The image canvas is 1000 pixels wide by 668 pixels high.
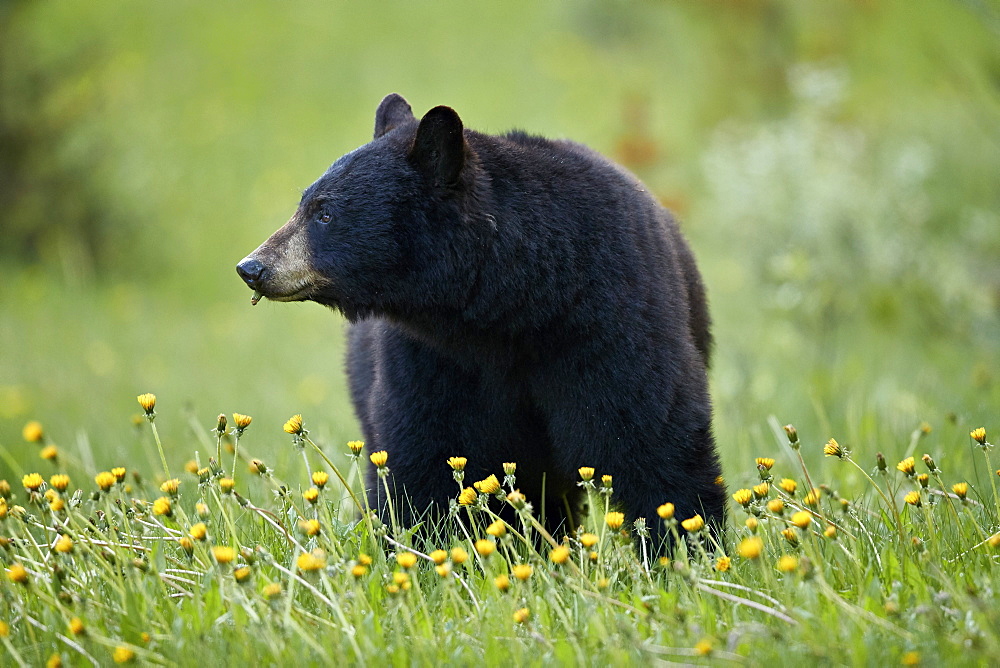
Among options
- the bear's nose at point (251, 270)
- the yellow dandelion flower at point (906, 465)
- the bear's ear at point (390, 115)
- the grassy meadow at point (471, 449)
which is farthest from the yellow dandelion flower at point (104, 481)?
the yellow dandelion flower at point (906, 465)

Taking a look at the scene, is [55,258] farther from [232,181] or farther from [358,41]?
[358,41]

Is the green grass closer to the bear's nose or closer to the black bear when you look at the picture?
the black bear

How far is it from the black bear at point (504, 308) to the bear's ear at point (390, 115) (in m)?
0.34

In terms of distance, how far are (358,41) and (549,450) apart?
16.0m

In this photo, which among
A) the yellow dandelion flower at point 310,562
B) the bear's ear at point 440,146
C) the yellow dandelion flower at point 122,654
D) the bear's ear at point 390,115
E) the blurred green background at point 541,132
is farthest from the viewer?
A: the blurred green background at point 541,132

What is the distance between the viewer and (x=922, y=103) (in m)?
14.0

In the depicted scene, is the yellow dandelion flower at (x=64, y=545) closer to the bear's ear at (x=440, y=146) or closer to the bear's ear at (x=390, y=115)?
the bear's ear at (x=440, y=146)

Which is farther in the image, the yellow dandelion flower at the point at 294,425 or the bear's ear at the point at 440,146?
the bear's ear at the point at 440,146

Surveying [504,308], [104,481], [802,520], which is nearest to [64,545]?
[104,481]

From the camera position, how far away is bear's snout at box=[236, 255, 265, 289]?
112 inches

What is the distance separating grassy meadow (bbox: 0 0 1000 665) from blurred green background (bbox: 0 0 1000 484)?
49 mm

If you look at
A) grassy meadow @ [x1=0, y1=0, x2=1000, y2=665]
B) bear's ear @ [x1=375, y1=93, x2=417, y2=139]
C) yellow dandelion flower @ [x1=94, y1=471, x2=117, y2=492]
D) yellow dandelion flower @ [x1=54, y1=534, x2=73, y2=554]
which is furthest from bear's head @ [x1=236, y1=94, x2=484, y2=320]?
yellow dandelion flower @ [x1=54, y1=534, x2=73, y2=554]

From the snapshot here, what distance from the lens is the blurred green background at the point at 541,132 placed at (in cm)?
592

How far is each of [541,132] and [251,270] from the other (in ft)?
7.53
